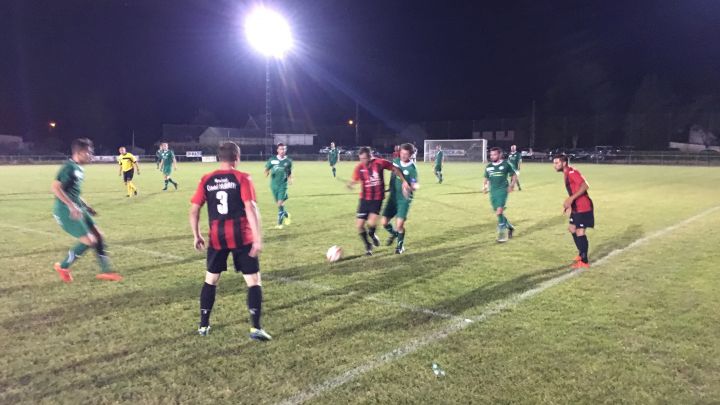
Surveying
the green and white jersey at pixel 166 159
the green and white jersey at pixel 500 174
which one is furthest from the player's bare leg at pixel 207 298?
the green and white jersey at pixel 166 159

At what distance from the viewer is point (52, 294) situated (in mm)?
6109

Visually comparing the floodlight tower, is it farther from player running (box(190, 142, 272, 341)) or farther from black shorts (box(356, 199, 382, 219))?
Answer: player running (box(190, 142, 272, 341))

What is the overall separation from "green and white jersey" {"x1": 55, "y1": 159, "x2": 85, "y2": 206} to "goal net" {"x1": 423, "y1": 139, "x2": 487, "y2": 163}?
158ft

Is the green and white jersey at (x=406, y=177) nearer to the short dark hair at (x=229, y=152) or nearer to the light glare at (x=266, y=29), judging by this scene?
the short dark hair at (x=229, y=152)

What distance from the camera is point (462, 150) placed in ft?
176

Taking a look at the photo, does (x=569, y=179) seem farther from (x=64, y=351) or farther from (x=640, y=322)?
(x=64, y=351)

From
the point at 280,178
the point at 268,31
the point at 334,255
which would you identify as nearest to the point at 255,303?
the point at 334,255

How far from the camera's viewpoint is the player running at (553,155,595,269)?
7.53m

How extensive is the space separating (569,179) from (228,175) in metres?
5.65

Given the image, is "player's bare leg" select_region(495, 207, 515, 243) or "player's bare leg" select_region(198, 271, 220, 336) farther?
"player's bare leg" select_region(495, 207, 515, 243)

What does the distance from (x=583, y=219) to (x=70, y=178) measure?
765 cm

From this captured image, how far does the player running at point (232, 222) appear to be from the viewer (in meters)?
4.51

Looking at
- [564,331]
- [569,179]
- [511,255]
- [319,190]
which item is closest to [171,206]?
[319,190]

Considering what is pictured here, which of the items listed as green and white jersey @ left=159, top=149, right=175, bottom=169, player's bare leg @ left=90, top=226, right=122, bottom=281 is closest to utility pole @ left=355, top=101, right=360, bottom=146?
green and white jersey @ left=159, top=149, right=175, bottom=169
